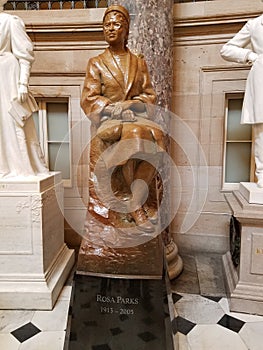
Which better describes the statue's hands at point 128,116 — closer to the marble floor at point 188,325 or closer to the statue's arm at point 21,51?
the statue's arm at point 21,51

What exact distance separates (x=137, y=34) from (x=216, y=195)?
190cm

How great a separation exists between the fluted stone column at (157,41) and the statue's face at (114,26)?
2.96 ft

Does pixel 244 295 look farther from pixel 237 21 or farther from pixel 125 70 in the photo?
pixel 237 21

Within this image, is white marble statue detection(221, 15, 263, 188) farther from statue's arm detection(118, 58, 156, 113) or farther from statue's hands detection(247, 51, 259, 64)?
statue's arm detection(118, 58, 156, 113)

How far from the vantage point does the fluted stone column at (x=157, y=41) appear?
2.75 m

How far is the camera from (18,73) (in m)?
2.40

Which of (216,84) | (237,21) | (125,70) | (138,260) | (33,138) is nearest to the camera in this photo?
(138,260)

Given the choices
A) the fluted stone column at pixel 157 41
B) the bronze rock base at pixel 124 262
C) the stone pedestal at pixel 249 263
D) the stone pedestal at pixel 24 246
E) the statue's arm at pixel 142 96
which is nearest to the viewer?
the bronze rock base at pixel 124 262

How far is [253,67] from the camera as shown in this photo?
2301 mm

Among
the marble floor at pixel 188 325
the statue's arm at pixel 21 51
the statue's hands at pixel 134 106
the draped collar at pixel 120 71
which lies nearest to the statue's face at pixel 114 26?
the draped collar at pixel 120 71

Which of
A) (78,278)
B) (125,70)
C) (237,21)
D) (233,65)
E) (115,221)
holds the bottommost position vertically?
(78,278)

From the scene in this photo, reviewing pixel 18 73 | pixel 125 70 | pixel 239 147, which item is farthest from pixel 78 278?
pixel 239 147

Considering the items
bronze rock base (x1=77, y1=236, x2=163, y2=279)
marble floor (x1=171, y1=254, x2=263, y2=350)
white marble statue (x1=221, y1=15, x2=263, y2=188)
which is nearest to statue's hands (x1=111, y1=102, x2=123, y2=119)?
bronze rock base (x1=77, y1=236, x2=163, y2=279)

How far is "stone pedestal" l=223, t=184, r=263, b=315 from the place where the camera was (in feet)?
7.29
